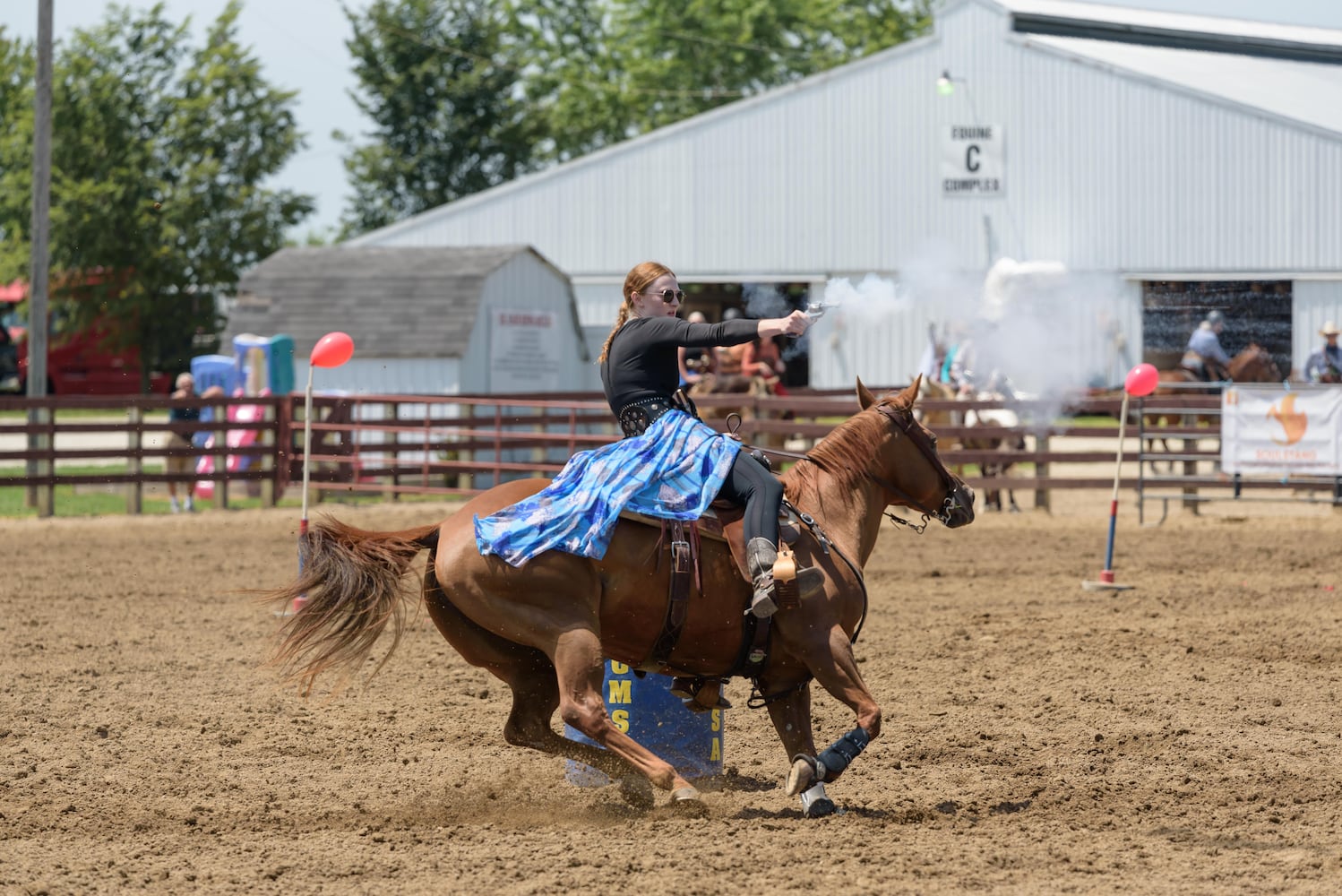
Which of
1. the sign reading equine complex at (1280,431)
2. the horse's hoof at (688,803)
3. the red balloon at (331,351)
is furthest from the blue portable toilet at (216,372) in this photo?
the horse's hoof at (688,803)

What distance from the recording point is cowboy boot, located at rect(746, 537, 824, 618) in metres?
5.61

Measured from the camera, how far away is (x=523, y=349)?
23.9 meters

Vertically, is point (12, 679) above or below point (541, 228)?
below

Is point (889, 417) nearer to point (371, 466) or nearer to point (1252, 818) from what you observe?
point (1252, 818)

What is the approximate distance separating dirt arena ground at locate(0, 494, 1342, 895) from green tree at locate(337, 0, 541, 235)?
39.3 meters

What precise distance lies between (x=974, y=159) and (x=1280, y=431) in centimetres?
1413

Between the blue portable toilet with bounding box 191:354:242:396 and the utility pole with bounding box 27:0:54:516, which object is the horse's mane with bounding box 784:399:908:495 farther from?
the blue portable toilet with bounding box 191:354:242:396

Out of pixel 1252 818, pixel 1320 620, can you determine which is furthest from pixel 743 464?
pixel 1320 620

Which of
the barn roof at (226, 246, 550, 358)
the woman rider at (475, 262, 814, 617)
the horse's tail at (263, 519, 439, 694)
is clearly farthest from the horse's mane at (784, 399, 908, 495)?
the barn roof at (226, 246, 550, 358)

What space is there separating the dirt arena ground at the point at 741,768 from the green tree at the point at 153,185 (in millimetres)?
29658

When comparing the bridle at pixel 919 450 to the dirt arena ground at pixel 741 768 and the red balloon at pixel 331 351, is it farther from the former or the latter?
the red balloon at pixel 331 351

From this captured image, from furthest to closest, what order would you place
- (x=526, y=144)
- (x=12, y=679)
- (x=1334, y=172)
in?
(x=526, y=144)
(x=1334, y=172)
(x=12, y=679)

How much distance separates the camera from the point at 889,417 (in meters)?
6.55

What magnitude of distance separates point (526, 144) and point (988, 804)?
46.6 meters
